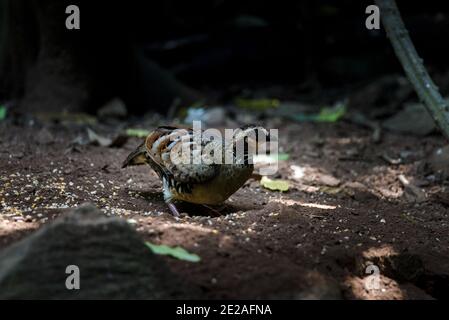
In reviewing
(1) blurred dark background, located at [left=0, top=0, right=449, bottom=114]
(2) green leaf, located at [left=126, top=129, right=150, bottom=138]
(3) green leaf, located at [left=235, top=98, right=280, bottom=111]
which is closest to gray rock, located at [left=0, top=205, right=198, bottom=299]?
(2) green leaf, located at [left=126, top=129, right=150, bottom=138]

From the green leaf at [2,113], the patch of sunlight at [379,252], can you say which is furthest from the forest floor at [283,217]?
the green leaf at [2,113]

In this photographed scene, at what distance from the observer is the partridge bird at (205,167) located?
410cm

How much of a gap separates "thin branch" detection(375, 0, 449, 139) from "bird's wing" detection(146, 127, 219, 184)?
70.0 inches

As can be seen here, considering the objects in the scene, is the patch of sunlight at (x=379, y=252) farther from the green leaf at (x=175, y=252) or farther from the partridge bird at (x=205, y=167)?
the green leaf at (x=175, y=252)

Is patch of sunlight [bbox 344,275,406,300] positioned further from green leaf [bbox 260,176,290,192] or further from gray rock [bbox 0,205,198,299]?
green leaf [bbox 260,176,290,192]

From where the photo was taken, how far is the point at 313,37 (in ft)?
37.4

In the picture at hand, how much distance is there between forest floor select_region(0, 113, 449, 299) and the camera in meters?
3.10

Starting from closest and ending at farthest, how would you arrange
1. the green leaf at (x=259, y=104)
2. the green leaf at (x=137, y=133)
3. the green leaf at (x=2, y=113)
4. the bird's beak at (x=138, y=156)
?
the bird's beak at (x=138, y=156)
the green leaf at (x=137, y=133)
the green leaf at (x=2, y=113)
the green leaf at (x=259, y=104)

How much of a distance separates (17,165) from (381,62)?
28.0 feet

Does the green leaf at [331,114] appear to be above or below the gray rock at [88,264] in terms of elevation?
above

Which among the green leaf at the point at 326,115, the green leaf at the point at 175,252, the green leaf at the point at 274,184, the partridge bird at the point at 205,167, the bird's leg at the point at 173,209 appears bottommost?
the green leaf at the point at 175,252

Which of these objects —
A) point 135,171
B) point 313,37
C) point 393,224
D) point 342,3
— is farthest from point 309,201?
point 342,3
